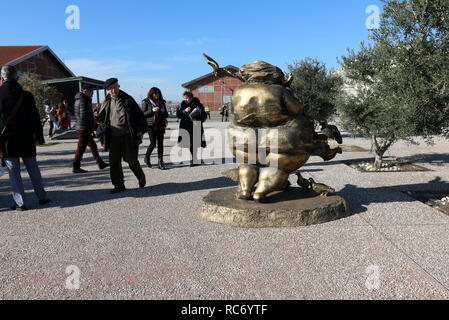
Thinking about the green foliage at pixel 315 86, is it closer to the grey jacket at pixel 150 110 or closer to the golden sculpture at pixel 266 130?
the grey jacket at pixel 150 110

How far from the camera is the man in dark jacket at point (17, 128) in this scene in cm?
484

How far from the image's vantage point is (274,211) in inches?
165

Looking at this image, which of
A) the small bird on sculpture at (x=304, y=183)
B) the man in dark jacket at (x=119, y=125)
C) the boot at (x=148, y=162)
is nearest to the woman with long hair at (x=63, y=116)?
the boot at (x=148, y=162)

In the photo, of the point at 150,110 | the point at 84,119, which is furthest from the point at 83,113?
the point at 150,110

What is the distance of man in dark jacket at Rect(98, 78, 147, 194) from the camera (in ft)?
19.0

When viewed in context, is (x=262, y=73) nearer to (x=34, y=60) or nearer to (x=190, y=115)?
(x=190, y=115)

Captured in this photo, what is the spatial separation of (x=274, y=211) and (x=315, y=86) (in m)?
9.58

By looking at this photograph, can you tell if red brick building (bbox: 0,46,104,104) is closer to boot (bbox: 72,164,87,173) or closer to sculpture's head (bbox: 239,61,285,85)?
boot (bbox: 72,164,87,173)

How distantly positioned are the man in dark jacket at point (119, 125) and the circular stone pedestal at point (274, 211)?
194 centimetres

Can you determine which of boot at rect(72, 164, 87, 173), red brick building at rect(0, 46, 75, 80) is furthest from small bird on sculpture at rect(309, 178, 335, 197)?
red brick building at rect(0, 46, 75, 80)

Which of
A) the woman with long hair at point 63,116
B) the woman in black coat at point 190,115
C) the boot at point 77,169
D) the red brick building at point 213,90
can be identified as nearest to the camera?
the boot at point 77,169

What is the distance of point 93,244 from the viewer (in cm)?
379
